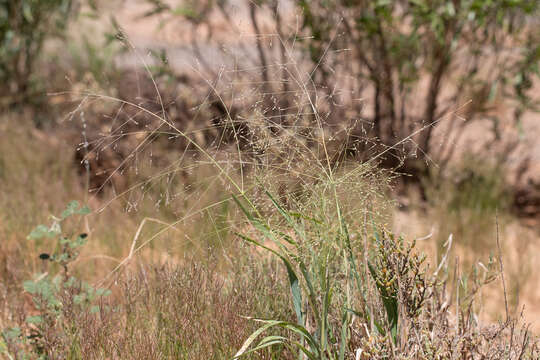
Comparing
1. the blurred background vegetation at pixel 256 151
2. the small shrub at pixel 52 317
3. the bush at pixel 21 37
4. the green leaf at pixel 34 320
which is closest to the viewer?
the blurred background vegetation at pixel 256 151

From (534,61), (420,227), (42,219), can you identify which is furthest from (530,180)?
(42,219)

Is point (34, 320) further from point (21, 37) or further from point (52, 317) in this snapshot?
point (21, 37)

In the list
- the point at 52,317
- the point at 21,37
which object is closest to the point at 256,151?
the point at 52,317

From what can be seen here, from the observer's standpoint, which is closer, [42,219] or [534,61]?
[42,219]

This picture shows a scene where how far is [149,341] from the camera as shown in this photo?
5.45 ft

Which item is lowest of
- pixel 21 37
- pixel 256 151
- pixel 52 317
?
pixel 52 317

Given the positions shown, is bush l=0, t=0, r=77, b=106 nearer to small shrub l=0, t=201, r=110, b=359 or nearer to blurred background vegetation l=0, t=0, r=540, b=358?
blurred background vegetation l=0, t=0, r=540, b=358

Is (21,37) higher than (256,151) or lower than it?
lower

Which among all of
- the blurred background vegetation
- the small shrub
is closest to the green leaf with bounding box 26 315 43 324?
the small shrub

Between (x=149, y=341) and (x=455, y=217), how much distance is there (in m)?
2.74

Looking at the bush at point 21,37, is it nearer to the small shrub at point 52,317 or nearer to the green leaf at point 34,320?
the small shrub at point 52,317

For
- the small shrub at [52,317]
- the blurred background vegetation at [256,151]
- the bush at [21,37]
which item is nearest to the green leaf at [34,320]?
the small shrub at [52,317]

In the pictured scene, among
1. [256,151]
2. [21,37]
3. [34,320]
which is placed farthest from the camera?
[21,37]

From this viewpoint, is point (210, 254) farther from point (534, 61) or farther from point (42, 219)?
point (534, 61)
